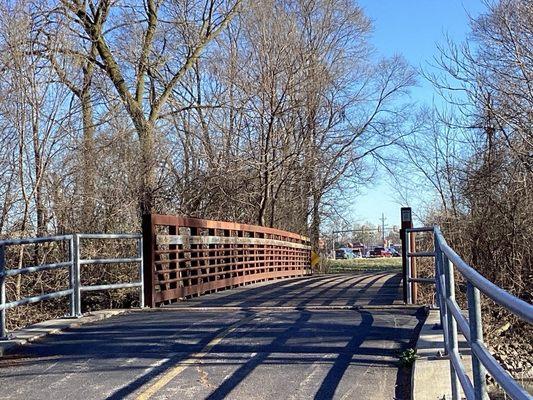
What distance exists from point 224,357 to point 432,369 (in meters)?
2.02

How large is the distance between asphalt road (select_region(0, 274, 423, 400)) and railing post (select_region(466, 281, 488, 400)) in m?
1.83

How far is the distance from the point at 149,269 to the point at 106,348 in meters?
3.78

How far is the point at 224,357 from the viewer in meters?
6.43

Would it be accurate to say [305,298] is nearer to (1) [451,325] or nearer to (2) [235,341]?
(2) [235,341]

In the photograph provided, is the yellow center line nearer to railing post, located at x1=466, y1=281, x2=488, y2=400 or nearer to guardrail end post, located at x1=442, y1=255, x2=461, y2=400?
guardrail end post, located at x1=442, y1=255, x2=461, y2=400

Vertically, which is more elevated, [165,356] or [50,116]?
[50,116]

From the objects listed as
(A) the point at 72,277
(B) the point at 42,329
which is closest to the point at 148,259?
(A) the point at 72,277

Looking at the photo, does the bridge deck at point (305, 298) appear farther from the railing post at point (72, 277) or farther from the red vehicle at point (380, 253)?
the red vehicle at point (380, 253)

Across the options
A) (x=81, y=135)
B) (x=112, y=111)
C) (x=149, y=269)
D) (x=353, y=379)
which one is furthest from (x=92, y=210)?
(x=353, y=379)

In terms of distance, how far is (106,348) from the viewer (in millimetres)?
7016

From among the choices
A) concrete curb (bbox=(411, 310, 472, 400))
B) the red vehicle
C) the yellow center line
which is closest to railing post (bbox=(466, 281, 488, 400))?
concrete curb (bbox=(411, 310, 472, 400))

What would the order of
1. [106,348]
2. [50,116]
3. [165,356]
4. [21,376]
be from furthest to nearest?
[50,116] → [106,348] → [165,356] → [21,376]

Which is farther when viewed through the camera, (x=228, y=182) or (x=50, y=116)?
(x=228, y=182)

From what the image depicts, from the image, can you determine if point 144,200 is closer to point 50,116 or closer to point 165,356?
point 50,116
